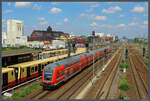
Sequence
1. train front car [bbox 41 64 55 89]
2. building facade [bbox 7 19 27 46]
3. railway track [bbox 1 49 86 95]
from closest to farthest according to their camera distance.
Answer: train front car [bbox 41 64 55 89], railway track [bbox 1 49 86 95], building facade [bbox 7 19 27 46]

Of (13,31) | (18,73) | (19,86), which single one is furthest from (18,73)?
(13,31)

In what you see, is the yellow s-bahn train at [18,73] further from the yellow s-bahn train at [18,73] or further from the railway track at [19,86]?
the railway track at [19,86]

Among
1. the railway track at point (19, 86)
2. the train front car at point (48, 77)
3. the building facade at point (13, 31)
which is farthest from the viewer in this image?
the building facade at point (13, 31)

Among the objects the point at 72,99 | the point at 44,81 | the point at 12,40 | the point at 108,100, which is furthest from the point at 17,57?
the point at 12,40

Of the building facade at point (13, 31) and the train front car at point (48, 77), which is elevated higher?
the building facade at point (13, 31)

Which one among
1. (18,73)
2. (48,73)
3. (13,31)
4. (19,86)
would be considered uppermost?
→ (13,31)

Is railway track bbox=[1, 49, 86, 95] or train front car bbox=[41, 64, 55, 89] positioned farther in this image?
railway track bbox=[1, 49, 86, 95]

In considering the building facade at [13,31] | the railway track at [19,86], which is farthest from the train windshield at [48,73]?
the building facade at [13,31]

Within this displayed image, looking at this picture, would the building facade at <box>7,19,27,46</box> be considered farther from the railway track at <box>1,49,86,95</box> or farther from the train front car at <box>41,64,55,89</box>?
the train front car at <box>41,64,55,89</box>

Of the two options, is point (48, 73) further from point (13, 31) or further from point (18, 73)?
point (13, 31)

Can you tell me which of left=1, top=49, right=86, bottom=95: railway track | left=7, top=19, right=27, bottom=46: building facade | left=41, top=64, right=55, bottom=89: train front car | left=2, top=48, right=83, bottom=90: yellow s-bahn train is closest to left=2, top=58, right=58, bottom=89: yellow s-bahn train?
left=2, top=48, right=83, bottom=90: yellow s-bahn train

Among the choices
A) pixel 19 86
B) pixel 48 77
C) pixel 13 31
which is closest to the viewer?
pixel 48 77

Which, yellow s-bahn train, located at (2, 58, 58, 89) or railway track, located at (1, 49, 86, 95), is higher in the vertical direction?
yellow s-bahn train, located at (2, 58, 58, 89)

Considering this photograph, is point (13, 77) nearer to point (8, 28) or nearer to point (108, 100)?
point (108, 100)
